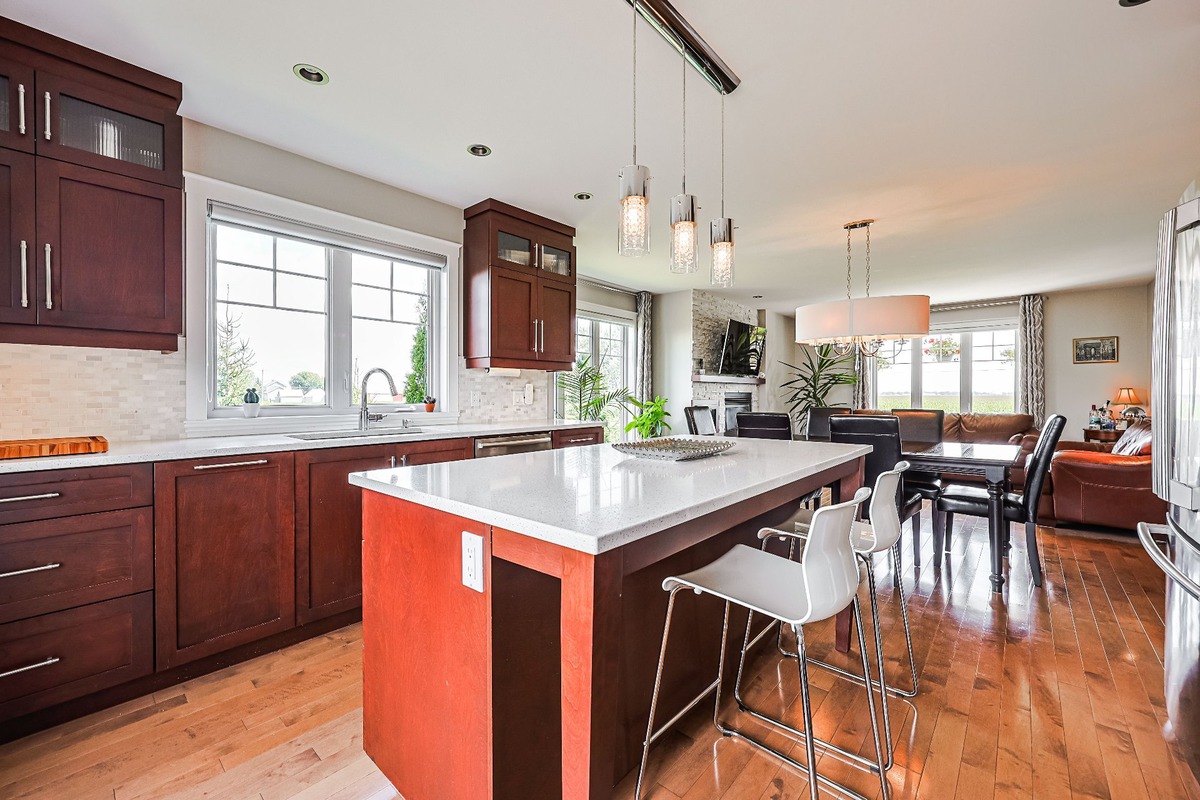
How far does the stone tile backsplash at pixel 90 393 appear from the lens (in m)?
2.07

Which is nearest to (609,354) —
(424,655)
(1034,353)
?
(424,655)

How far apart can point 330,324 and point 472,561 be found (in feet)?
8.19

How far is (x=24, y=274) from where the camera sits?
6.24 feet

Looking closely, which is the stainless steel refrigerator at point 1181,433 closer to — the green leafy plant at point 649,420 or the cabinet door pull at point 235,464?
the cabinet door pull at point 235,464

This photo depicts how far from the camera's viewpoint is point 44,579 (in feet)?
5.72

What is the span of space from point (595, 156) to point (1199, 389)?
2614 millimetres

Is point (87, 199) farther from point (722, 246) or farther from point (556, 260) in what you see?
point (556, 260)

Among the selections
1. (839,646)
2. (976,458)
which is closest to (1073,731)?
(839,646)

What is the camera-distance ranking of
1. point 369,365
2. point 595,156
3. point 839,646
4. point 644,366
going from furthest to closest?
1. point 644,366
2. point 369,365
3. point 595,156
4. point 839,646

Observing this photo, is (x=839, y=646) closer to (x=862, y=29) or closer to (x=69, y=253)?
(x=862, y=29)

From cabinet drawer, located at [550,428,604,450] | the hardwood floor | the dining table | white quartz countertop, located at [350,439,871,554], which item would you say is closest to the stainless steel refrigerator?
the hardwood floor

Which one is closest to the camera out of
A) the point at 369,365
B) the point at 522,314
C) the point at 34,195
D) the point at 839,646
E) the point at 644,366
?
the point at 34,195

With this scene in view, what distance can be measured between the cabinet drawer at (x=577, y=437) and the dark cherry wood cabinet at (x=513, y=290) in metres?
0.55

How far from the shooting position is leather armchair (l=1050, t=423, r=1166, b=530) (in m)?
3.72
